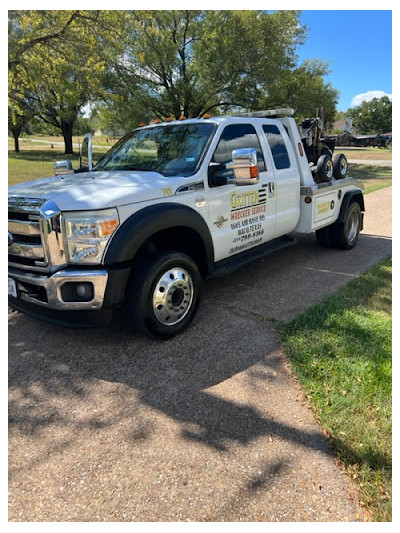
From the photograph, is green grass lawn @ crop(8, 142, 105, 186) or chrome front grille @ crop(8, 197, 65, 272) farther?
green grass lawn @ crop(8, 142, 105, 186)

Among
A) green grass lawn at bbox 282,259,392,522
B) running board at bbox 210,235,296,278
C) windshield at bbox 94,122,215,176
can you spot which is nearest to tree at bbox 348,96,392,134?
running board at bbox 210,235,296,278

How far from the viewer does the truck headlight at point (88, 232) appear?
321 cm

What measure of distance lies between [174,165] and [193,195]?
0.45 m

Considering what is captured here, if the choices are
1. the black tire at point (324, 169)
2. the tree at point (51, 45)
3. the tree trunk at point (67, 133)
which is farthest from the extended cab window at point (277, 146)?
the tree trunk at point (67, 133)

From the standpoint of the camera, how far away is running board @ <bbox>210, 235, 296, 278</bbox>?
4.38m

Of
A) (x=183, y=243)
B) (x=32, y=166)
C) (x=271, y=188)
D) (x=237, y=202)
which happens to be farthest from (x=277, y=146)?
(x=32, y=166)

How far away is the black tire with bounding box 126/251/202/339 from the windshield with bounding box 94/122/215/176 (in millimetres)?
935

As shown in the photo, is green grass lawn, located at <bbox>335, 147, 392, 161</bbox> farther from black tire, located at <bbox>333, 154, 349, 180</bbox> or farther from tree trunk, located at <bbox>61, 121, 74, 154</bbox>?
black tire, located at <bbox>333, 154, 349, 180</bbox>

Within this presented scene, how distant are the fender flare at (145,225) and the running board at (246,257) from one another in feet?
2.04

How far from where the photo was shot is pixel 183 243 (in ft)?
13.5

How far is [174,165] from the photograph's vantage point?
413 cm

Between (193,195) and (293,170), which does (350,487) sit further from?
(293,170)

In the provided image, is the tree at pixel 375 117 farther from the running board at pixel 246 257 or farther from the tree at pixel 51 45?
the running board at pixel 246 257
